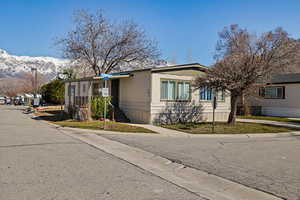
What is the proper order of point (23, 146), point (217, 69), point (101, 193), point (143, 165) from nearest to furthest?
point (101, 193) < point (143, 165) < point (23, 146) < point (217, 69)

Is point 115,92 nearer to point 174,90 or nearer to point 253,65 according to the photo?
point 174,90

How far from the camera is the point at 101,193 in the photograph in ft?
15.1

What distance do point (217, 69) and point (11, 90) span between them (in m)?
93.0

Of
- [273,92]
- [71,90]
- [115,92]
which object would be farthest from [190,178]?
[273,92]

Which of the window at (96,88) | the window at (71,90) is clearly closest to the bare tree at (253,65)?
the window at (96,88)

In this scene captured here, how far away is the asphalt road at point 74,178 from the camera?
4.54m

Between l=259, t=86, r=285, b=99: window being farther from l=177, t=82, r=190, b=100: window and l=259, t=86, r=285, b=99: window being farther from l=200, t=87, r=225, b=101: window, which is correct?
l=177, t=82, r=190, b=100: window

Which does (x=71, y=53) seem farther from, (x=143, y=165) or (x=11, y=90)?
(x=11, y=90)

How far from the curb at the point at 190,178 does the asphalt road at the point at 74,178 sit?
12.2 inches

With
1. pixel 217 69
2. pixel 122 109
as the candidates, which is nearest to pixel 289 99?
pixel 217 69

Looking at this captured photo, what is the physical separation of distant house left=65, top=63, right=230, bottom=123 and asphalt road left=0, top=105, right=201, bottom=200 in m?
8.87

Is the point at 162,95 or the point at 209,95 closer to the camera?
the point at 162,95

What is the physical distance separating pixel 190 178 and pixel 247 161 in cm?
260

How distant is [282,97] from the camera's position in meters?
26.6
